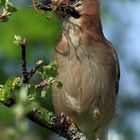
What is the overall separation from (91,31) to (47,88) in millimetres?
3073

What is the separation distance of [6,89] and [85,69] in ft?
8.84

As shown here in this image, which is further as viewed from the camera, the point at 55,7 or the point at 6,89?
the point at 55,7

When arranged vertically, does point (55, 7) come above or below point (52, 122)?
above

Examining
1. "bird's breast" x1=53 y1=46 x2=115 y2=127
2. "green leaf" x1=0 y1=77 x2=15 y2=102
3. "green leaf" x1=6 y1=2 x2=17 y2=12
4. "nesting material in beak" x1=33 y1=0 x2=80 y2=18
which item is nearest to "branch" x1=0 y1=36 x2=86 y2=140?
"green leaf" x1=0 y1=77 x2=15 y2=102

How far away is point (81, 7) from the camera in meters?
6.13

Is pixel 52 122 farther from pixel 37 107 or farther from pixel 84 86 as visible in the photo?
pixel 84 86

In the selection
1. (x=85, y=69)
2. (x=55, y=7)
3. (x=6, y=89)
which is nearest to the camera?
(x=6, y=89)

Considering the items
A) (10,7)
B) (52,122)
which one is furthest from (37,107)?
(52,122)

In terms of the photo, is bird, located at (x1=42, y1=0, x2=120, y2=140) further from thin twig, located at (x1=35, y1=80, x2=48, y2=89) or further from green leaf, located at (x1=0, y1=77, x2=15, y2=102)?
thin twig, located at (x1=35, y1=80, x2=48, y2=89)

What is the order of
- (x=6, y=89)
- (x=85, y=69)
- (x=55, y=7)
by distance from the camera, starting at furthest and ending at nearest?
1. (x=85, y=69)
2. (x=55, y=7)
3. (x=6, y=89)

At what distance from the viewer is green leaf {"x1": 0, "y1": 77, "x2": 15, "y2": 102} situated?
3334 millimetres

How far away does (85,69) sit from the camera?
6004mm

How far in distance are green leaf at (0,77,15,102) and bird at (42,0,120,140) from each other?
7.76 ft

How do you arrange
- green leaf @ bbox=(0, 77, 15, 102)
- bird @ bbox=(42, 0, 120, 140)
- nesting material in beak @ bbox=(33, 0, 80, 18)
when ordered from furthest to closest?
bird @ bbox=(42, 0, 120, 140)
nesting material in beak @ bbox=(33, 0, 80, 18)
green leaf @ bbox=(0, 77, 15, 102)
